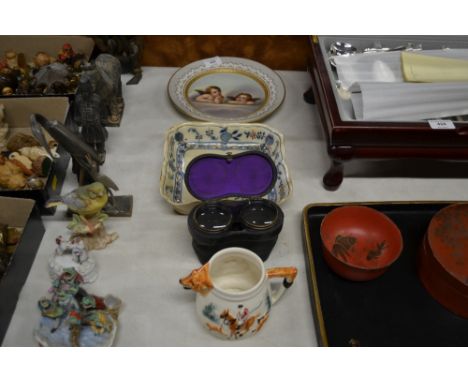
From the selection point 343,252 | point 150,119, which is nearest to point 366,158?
point 343,252

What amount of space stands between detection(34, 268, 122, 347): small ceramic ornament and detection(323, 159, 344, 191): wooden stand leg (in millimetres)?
545

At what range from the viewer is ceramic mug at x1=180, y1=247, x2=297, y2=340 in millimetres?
753

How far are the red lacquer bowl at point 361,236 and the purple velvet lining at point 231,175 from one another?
16cm

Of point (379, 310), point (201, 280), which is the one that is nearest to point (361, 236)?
point (379, 310)

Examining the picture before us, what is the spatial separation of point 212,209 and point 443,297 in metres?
0.46

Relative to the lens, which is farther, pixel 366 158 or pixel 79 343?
pixel 366 158

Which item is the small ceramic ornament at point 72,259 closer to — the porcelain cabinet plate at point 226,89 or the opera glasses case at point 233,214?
the opera glasses case at point 233,214

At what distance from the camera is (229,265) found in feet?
2.74

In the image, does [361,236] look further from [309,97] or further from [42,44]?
[42,44]

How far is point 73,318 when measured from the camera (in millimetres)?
774

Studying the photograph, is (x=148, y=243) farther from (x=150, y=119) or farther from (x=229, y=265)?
(x=150, y=119)

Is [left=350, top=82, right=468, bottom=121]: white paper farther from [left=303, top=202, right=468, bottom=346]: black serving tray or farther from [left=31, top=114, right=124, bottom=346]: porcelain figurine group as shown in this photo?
[left=31, top=114, right=124, bottom=346]: porcelain figurine group

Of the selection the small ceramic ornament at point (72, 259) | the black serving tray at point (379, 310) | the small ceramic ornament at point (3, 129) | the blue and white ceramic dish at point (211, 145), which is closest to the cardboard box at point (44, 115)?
the small ceramic ornament at point (3, 129)

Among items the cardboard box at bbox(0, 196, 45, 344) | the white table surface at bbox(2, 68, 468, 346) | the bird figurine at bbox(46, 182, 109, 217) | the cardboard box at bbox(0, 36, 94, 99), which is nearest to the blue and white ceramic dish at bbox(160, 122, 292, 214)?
the white table surface at bbox(2, 68, 468, 346)
